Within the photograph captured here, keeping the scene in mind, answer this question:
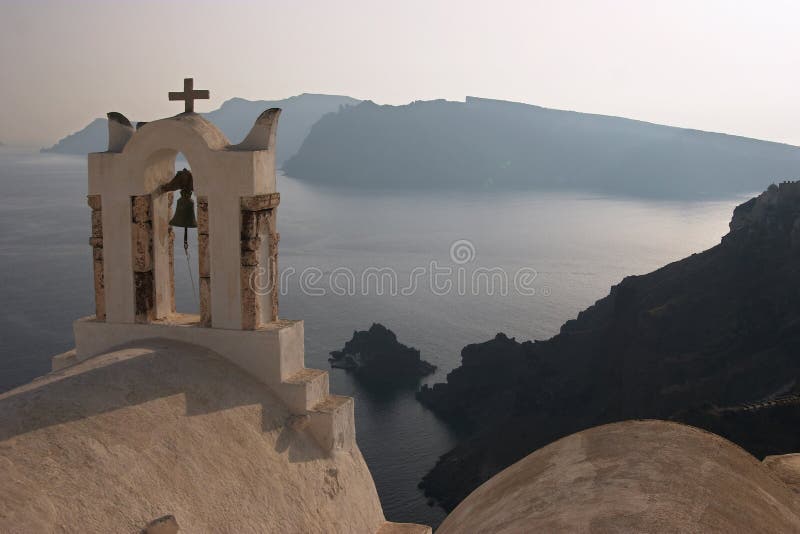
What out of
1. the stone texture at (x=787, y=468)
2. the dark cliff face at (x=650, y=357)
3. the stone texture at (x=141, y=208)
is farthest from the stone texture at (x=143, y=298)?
the dark cliff face at (x=650, y=357)

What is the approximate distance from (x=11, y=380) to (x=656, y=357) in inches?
1710

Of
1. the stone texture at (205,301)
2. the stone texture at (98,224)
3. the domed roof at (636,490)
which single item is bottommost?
the domed roof at (636,490)

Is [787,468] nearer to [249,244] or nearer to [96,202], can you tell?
A: [249,244]

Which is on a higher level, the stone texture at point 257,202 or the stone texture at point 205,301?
the stone texture at point 257,202

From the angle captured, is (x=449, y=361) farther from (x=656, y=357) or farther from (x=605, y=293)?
(x=605, y=293)

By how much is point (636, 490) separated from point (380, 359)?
5652cm

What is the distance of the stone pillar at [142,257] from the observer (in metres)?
9.42

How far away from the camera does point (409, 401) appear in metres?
59.7

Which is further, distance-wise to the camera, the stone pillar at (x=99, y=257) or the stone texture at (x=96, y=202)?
the stone pillar at (x=99, y=257)

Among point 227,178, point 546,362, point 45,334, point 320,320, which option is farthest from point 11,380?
point 227,178

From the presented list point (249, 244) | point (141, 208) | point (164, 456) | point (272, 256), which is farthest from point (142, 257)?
point (164, 456)

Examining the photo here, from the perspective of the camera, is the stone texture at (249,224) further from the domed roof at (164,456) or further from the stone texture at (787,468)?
the stone texture at (787,468)

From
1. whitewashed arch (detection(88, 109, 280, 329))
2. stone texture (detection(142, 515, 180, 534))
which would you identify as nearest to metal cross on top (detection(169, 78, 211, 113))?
whitewashed arch (detection(88, 109, 280, 329))

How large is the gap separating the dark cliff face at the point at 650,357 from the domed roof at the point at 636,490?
1552 inches
